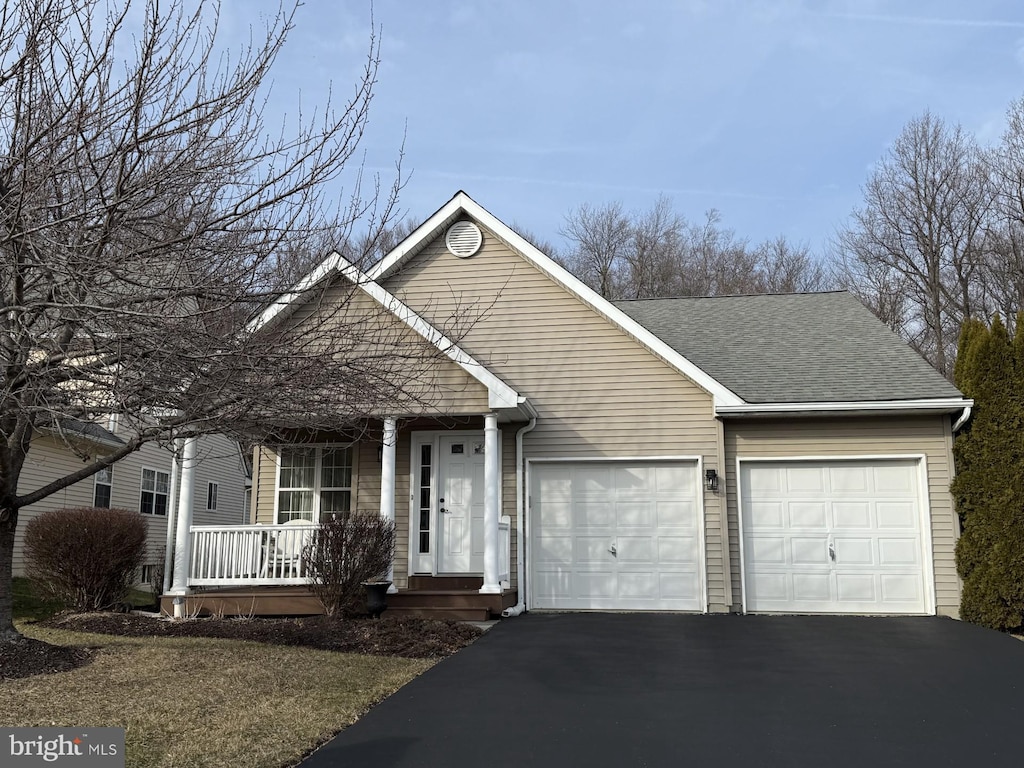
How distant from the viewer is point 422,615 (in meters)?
Result: 10.1

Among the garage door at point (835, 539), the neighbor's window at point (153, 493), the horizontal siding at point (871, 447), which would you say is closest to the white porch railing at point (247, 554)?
the horizontal siding at point (871, 447)

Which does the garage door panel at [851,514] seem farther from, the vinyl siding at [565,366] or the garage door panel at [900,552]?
the vinyl siding at [565,366]

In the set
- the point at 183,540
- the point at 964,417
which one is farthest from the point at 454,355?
the point at 964,417

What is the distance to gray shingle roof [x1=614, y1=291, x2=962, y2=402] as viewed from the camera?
11398 millimetres

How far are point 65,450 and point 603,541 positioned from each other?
11892 millimetres

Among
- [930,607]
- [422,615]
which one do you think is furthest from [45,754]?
[930,607]

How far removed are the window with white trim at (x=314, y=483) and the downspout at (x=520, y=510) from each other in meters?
2.45

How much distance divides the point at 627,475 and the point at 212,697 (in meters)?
6.95

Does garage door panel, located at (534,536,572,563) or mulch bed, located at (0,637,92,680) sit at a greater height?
garage door panel, located at (534,536,572,563)

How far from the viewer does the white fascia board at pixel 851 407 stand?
35.6 feet

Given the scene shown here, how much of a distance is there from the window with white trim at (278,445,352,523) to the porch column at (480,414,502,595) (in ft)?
8.22

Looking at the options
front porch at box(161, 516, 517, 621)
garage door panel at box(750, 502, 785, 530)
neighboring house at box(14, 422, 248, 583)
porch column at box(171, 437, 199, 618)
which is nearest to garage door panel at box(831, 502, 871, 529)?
garage door panel at box(750, 502, 785, 530)

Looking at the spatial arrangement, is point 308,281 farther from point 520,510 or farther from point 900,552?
point 900,552

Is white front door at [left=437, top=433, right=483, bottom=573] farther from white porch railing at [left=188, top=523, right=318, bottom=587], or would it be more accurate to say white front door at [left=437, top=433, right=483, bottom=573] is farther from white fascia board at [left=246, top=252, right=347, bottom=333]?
white fascia board at [left=246, top=252, right=347, bottom=333]
